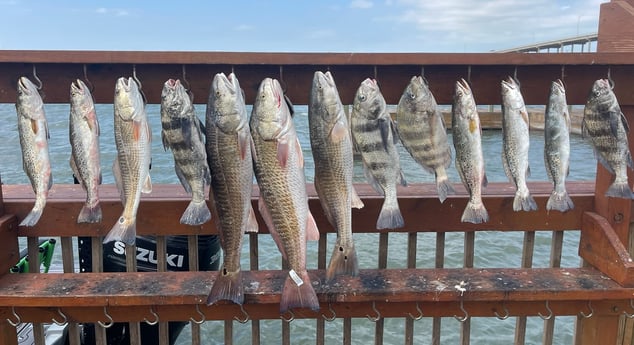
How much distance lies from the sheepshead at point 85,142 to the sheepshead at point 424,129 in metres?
1.27

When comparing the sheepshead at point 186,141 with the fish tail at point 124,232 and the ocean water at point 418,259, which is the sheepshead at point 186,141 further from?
the ocean water at point 418,259

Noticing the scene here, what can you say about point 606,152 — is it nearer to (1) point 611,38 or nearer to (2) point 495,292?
(1) point 611,38

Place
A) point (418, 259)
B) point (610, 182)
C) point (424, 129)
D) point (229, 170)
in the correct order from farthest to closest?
point (418, 259)
point (610, 182)
point (424, 129)
point (229, 170)

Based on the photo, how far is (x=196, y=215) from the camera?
2039 millimetres

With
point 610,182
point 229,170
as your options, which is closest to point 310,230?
point 229,170

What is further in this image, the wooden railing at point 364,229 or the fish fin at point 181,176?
the wooden railing at point 364,229

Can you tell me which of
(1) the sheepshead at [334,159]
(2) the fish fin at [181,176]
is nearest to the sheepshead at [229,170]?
(2) the fish fin at [181,176]

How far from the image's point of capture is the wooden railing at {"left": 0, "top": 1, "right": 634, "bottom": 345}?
2266 mm

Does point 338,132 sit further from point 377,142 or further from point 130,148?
point 130,148

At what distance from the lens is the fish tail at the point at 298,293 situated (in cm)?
201

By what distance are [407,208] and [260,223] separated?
790 mm

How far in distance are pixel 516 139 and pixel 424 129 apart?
42 centimetres

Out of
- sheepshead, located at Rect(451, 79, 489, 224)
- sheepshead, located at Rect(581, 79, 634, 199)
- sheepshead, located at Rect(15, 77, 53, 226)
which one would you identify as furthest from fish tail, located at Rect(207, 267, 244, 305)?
sheepshead, located at Rect(581, 79, 634, 199)

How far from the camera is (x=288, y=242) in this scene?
1989mm
